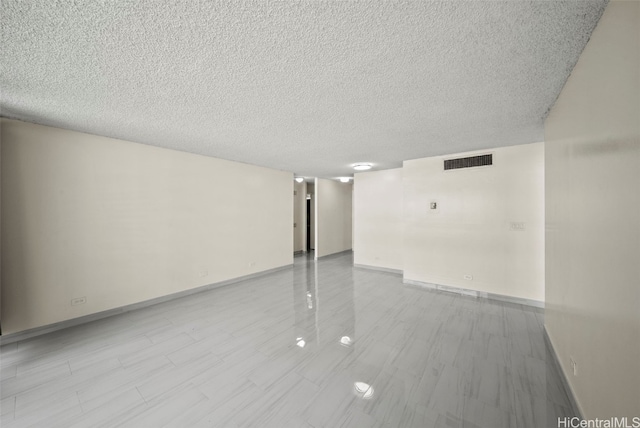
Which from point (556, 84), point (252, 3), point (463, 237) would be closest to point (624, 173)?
point (556, 84)

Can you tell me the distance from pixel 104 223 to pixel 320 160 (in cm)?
399

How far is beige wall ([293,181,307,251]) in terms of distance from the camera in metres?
8.91

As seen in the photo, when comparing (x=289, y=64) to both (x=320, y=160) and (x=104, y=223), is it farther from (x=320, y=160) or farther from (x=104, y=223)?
(x=104, y=223)

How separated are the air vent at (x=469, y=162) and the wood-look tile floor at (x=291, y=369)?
2617 mm

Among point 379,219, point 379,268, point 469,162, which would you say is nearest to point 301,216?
point 379,219

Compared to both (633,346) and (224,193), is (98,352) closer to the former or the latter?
(224,193)

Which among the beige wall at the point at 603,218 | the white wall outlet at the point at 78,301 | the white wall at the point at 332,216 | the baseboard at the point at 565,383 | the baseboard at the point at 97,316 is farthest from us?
the white wall at the point at 332,216

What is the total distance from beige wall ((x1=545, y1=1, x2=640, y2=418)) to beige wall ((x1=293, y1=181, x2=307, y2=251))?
7400 mm

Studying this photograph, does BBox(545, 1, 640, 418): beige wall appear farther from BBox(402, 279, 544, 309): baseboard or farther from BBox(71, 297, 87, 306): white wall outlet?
BBox(71, 297, 87, 306): white wall outlet

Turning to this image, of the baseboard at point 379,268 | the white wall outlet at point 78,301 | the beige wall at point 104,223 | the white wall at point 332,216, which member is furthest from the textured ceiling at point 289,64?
the white wall at point 332,216

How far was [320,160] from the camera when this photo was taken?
16.8ft

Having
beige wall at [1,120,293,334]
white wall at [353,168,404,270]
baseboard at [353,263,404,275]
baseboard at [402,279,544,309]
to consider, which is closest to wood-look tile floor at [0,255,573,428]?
baseboard at [402,279,544,309]

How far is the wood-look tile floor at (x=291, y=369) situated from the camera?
1.74 m

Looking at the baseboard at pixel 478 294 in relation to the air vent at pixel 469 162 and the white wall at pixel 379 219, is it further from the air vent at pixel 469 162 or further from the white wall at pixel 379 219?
the air vent at pixel 469 162
